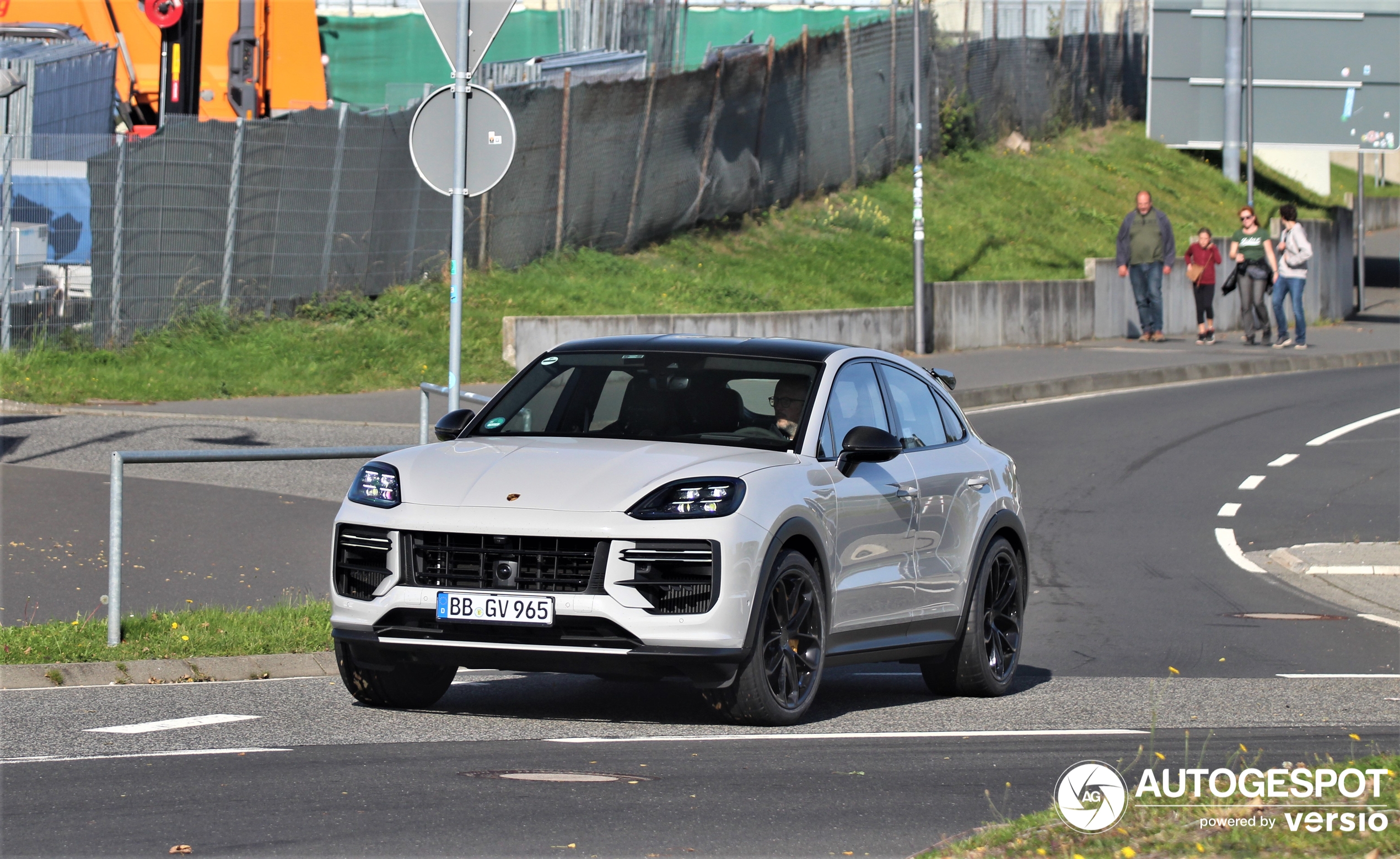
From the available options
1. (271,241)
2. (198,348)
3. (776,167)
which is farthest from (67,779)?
(776,167)

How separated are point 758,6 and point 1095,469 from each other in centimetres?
2811

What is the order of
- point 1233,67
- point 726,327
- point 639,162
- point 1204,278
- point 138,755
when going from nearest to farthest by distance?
point 138,755
point 726,327
point 639,162
point 1204,278
point 1233,67

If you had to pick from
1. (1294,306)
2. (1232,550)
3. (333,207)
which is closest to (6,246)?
(333,207)

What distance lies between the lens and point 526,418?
836cm

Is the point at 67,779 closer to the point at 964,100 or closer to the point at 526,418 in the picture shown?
the point at 526,418

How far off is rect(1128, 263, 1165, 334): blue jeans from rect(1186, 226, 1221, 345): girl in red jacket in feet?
2.32

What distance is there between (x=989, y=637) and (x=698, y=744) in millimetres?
2663

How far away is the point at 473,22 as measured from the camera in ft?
35.3

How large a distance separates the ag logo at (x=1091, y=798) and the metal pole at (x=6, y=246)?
52.7ft

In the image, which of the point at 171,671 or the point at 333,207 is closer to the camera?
the point at 171,671

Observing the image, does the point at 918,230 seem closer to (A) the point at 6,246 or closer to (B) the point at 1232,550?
(A) the point at 6,246

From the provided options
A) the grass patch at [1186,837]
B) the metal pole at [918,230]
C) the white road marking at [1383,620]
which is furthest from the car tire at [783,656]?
the metal pole at [918,230]

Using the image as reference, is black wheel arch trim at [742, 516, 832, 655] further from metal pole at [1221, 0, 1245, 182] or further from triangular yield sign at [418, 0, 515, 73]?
metal pole at [1221, 0, 1245, 182]

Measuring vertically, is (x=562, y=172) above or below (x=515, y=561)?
above
